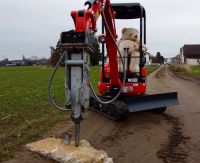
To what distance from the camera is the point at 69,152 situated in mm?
5344

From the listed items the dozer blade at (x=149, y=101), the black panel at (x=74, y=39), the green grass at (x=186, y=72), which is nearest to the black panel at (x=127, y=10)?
the dozer blade at (x=149, y=101)

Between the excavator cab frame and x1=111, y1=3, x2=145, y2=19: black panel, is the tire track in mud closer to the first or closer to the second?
the excavator cab frame

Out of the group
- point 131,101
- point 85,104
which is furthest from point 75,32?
point 131,101

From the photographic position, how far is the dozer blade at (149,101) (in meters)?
9.20

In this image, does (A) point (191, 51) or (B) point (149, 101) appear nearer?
(B) point (149, 101)

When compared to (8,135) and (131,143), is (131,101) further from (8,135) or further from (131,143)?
(8,135)

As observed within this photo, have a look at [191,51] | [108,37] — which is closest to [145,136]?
[108,37]

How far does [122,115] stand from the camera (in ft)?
30.2

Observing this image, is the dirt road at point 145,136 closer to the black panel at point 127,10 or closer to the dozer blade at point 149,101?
the dozer blade at point 149,101

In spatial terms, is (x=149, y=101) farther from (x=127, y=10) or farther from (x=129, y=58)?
(x=127, y=10)

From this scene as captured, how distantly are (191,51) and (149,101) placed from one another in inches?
4515

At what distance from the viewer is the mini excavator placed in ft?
17.2

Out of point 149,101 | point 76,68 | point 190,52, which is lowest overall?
point 149,101

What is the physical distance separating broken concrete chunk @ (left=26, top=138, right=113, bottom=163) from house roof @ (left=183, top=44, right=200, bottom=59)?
117428 millimetres
